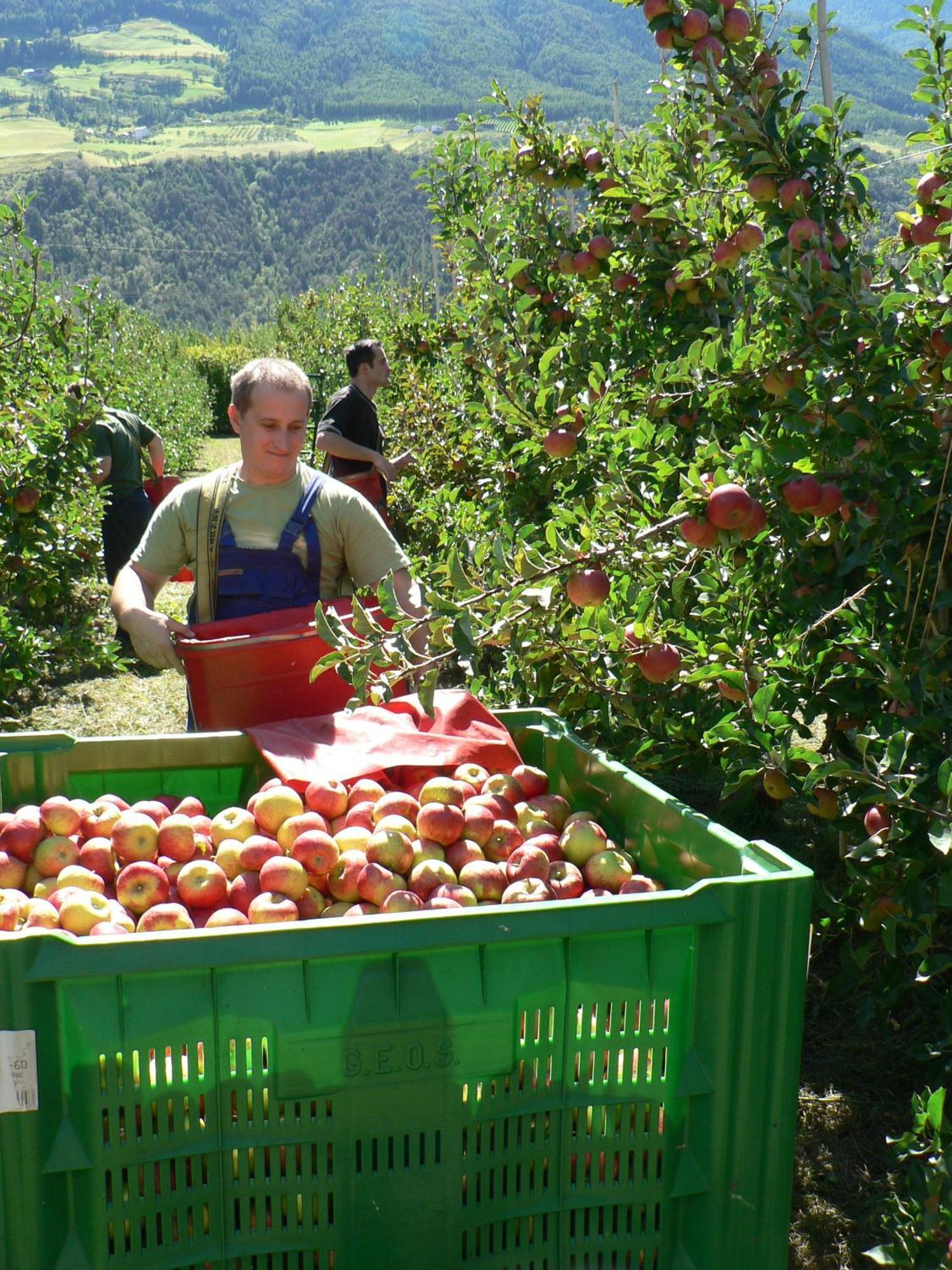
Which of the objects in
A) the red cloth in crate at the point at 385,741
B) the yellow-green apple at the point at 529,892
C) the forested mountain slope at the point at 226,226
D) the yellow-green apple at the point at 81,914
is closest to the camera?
the yellow-green apple at the point at 81,914

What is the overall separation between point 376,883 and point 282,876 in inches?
5.4

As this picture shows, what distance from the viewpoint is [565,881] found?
6.00 feet

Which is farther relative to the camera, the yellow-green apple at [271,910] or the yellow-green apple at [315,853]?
the yellow-green apple at [315,853]

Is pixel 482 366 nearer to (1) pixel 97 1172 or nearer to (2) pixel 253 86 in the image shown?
(1) pixel 97 1172

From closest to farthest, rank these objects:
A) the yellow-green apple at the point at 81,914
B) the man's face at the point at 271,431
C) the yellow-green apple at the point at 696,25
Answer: the yellow-green apple at the point at 81,914, the yellow-green apple at the point at 696,25, the man's face at the point at 271,431

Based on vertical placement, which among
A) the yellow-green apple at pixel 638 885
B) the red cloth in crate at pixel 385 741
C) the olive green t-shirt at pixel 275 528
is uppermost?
the olive green t-shirt at pixel 275 528

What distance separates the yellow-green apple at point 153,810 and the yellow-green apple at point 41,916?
0.26 meters

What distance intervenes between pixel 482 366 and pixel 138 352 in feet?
49.5

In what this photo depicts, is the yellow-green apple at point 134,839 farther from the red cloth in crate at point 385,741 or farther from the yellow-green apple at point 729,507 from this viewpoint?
the yellow-green apple at point 729,507

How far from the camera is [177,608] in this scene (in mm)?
7699

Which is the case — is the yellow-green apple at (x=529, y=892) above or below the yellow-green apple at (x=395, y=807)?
below

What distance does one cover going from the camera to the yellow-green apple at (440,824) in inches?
74.9

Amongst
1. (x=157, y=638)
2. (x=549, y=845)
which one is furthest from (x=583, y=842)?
(x=157, y=638)

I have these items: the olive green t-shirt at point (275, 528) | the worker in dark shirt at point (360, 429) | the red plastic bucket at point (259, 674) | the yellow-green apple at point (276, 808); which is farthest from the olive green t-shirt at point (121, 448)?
the yellow-green apple at point (276, 808)
